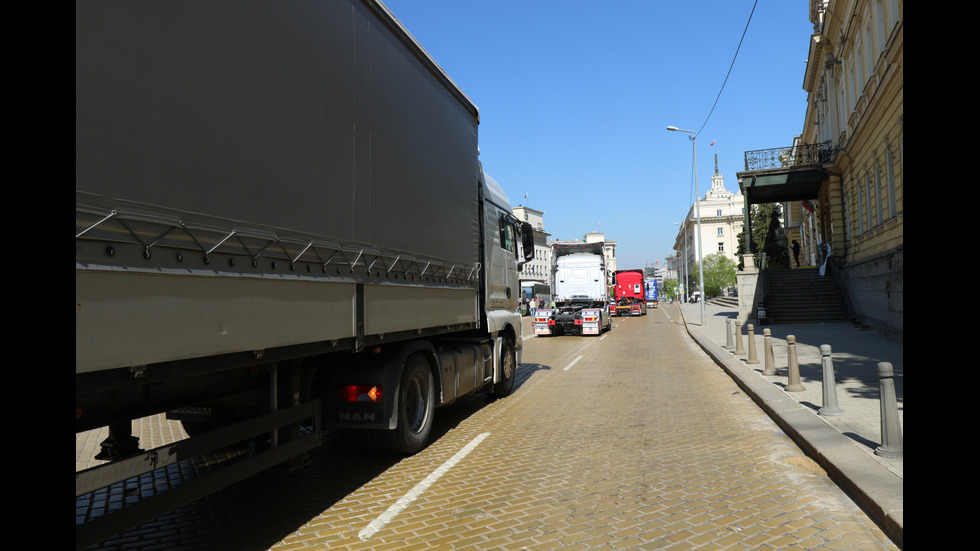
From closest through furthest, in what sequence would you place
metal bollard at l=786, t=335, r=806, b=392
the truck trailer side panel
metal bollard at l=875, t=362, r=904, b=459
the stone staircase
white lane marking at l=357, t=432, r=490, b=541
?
the truck trailer side panel, white lane marking at l=357, t=432, r=490, b=541, metal bollard at l=875, t=362, r=904, b=459, metal bollard at l=786, t=335, r=806, b=392, the stone staircase

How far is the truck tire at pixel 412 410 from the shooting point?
228 inches

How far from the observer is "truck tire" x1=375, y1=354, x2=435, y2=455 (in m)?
5.78

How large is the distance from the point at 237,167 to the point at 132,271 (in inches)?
37.6

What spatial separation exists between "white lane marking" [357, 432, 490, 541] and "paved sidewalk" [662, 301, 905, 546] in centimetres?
333

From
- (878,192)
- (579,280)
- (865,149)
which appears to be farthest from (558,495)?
(865,149)

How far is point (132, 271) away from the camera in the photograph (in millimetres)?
2682

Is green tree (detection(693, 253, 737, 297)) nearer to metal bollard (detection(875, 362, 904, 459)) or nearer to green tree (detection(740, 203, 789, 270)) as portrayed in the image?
green tree (detection(740, 203, 789, 270))

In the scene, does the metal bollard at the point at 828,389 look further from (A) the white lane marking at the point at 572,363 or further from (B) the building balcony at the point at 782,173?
(B) the building balcony at the point at 782,173

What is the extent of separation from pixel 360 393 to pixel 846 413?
18.7 feet

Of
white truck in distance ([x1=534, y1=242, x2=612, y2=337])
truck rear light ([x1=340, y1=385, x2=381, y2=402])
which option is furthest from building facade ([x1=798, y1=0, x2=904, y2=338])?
truck rear light ([x1=340, y1=385, x2=381, y2=402])

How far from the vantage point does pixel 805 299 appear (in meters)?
25.7

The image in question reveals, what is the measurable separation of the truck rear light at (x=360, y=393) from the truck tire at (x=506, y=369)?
4140 millimetres

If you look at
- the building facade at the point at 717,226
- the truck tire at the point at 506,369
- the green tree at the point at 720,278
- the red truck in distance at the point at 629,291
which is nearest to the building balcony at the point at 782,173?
the red truck in distance at the point at 629,291
